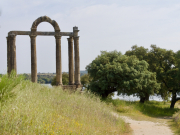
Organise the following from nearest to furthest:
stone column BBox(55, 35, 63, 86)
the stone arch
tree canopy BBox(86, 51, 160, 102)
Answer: the stone arch, tree canopy BBox(86, 51, 160, 102), stone column BBox(55, 35, 63, 86)

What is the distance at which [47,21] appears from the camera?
22234mm

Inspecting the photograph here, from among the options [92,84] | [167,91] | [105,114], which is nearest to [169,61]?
[167,91]

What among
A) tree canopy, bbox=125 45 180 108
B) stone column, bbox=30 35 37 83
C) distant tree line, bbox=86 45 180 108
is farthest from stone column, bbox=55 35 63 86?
tree canopy, bbox=125 45 180 108

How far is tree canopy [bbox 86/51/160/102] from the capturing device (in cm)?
2222

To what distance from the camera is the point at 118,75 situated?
2244 cm

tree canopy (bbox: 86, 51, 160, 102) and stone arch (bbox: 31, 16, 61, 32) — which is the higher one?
stone arch (bbox: 31, 16, 61, 32)

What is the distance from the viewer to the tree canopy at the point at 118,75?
72.9 feet

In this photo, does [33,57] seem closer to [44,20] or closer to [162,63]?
[44,20]

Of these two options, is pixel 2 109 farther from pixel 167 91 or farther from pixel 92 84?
pixel 167 91

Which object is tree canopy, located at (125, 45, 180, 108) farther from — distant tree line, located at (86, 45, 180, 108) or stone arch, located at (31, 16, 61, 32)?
stone arch, located at (31, 16, 61, 32)

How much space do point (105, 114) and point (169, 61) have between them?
806 inches

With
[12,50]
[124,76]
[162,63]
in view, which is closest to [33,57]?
[12,50]

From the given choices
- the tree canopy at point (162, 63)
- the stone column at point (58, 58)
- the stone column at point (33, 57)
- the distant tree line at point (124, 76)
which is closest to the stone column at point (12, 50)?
the stone column at point (33, 57)

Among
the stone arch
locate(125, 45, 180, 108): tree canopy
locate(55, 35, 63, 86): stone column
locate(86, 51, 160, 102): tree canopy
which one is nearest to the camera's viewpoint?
the stone arch
